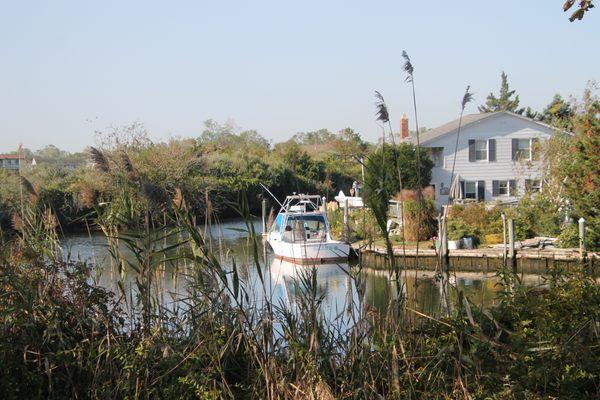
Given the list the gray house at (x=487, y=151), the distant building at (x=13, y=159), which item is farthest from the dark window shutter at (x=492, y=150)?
the distant building at (x=13, y=159)

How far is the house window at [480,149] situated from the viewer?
39.5m

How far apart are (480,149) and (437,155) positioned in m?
2.36

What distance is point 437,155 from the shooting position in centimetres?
3956

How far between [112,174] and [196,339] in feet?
4.58

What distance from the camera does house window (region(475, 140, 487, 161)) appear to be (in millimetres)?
39500

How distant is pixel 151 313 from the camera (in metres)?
5.12

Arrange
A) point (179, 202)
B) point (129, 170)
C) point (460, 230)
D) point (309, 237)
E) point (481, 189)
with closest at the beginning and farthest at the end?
point (129, 170) → point (179, 202) → point (460, 230) → point (309, 237) → point (481, 189)

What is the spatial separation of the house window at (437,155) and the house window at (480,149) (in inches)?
79.0

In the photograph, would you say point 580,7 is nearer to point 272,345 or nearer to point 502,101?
point 272,345

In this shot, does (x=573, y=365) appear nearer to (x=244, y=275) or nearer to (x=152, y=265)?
(x=244, y=275)

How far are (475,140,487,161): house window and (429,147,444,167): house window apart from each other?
201 cm

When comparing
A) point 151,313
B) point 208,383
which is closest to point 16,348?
point 151,313

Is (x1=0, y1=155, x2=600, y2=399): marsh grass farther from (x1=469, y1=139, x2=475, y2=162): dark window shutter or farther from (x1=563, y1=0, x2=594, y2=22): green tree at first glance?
(x1=469, y1=139, x2=475, y2=162): dark window shutter

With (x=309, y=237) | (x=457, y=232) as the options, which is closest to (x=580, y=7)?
(x=457, y=232)
